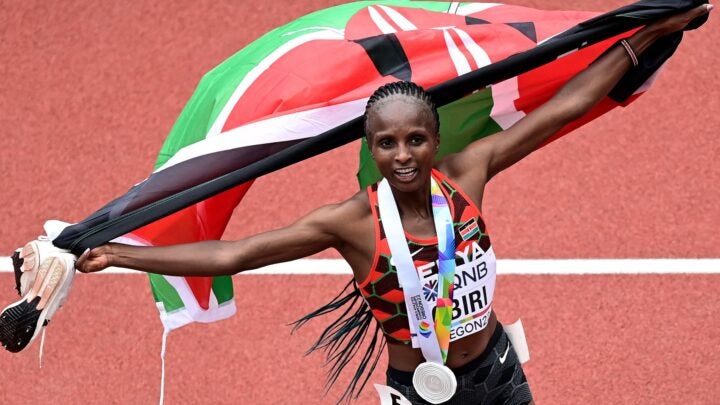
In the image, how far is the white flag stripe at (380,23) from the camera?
5289 mm

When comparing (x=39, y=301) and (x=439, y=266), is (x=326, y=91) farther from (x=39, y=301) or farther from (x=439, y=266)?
(x=39, y=301)

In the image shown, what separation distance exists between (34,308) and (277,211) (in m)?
3.39

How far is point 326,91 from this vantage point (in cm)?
510

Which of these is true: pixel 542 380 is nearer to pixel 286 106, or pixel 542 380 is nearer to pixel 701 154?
pixel 701 154

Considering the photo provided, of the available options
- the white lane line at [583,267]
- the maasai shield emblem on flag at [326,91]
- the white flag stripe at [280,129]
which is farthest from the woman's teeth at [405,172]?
the white lane line at [583,267]

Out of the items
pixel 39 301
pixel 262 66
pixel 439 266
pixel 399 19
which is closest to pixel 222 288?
pixel 262 66

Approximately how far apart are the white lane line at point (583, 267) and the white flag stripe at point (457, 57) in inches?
96.6

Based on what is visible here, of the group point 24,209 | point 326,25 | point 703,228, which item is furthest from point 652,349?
point 24,209

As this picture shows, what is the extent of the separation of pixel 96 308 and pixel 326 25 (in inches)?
109

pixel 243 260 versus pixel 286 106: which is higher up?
pixel 286 106

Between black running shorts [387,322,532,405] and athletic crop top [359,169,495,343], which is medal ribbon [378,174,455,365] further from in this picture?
black running shorts [387,322,532,405]

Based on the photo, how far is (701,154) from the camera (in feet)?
26.0

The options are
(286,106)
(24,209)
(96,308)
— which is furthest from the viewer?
(24,209)

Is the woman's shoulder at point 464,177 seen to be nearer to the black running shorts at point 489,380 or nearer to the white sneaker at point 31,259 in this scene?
the black running shorts at point 489,380
